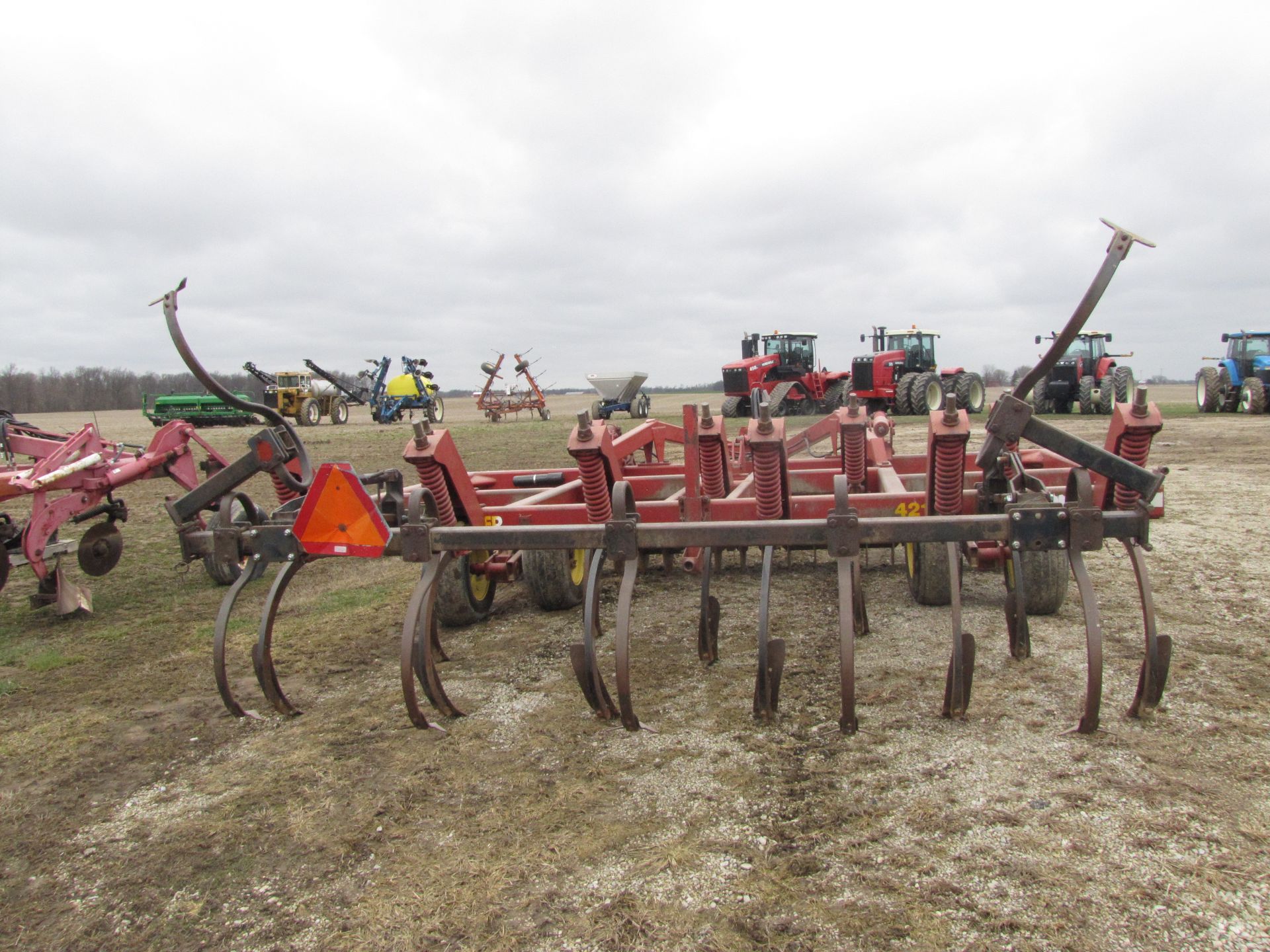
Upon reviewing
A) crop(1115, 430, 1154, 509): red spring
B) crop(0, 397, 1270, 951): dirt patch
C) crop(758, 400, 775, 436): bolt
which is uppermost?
crop(758, 400, 775, 436): bolt

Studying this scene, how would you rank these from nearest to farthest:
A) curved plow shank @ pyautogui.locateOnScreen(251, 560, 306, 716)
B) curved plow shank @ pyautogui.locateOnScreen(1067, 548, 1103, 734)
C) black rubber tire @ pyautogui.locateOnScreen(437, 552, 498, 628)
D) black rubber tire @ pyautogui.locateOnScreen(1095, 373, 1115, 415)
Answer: curved plow shank @ pyautogui.locateOnScreen(1067, 548, 1103, 734) → curved plow shank @ pyautogui.locateOnScreen(251, 560, 306, 716) → black rubber tire @ pyautogui.locateOnScreen(437, 552, 498, 628) → black rubber tire @ pyautogui.locateOnScreen(1095, 373, 1115, 415)

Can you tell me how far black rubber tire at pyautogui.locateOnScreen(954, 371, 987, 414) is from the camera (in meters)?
21.4

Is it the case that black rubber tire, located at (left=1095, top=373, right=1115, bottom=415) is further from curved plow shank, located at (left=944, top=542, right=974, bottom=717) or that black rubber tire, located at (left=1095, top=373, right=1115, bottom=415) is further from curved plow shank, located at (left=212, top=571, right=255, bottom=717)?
curved plow shank, located at (left=212, top=571, right=255, bottom=717)

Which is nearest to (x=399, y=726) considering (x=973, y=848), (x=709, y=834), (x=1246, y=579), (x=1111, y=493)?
(x=709, y=834)

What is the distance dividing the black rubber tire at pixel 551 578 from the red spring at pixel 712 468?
0.87 m

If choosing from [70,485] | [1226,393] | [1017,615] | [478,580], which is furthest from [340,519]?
[1226,393]

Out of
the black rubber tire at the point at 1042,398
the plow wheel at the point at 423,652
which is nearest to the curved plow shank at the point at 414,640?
the plow wheel at the point at 423,652

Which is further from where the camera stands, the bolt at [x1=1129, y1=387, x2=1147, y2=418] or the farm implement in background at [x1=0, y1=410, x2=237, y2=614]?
the farm implement in background at [x1=0, y1=410, x2=237, y2=614]

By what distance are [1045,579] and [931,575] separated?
0.56 meters

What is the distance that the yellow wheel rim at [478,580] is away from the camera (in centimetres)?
468

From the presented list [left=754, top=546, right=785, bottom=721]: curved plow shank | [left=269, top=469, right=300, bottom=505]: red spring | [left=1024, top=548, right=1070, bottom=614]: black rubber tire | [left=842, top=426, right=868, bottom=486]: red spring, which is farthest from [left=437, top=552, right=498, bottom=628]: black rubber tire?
[left=1024, top=548, right=1070, bottom=614]: black rubber tire

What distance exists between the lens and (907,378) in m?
21.4

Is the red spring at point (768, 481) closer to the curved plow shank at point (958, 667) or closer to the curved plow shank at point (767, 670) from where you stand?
the curved plow shank at point (767, 670)

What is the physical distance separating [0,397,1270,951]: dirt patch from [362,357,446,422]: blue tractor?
22.0 meters
